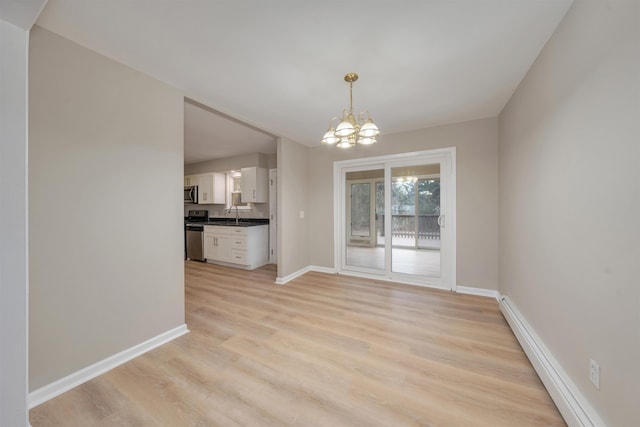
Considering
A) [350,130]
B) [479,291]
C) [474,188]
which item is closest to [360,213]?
[474,188]

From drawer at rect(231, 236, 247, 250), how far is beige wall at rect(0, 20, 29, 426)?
3529 millimetres

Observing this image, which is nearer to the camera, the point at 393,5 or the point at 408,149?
the point at 393,5

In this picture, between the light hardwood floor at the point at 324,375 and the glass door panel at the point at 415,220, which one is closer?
the light hardwood floor at the point at 324,375

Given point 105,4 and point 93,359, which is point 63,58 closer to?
point 105,4

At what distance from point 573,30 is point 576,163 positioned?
82cm

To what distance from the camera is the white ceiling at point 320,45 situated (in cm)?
139

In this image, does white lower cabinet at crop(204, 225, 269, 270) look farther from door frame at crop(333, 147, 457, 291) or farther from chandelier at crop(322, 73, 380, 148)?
chandelier at crop(322, 73, 380, 148)

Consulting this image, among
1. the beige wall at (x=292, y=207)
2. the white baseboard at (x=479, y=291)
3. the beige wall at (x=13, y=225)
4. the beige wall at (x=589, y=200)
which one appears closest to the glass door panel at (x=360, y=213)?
the beige wall at (x=292, y=207)

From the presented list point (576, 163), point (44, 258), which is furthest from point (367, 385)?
point (44, 258)

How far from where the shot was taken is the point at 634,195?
3.10 feet

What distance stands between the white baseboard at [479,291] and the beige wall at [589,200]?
127cm

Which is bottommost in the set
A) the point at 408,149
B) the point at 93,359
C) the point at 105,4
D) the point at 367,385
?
the point at 367,385

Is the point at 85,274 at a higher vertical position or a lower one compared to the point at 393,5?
lower

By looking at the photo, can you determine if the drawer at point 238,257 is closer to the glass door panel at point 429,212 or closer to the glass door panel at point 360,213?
the glass door panel at point 360,213
